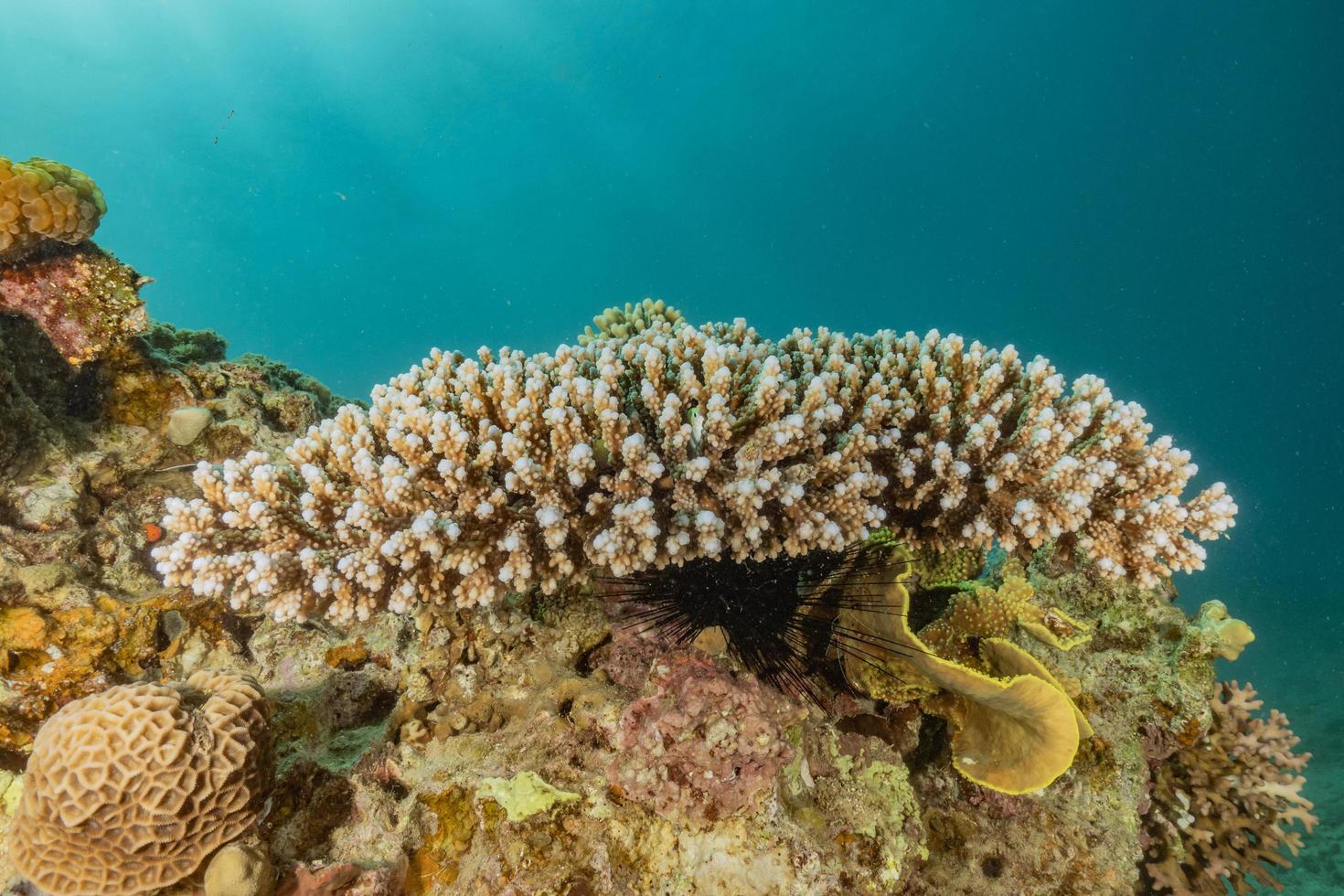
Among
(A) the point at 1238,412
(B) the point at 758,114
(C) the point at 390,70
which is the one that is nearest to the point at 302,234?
(C) the point at 390,70

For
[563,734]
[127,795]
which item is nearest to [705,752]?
[563,734]

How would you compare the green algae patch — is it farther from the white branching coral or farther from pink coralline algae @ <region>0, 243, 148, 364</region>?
pink coralline algae @ <region>0, 243, 148, 364</region>

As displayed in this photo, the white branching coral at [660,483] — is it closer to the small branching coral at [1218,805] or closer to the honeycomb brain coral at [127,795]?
the honeycomb brain coral at [127,795]

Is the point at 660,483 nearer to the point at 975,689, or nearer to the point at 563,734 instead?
the point at 563,734

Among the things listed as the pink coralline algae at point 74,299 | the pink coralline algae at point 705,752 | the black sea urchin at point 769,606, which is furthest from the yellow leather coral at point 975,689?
the pink coralline algae at point 74,299

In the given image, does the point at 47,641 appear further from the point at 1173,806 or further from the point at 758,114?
the point at 758,114

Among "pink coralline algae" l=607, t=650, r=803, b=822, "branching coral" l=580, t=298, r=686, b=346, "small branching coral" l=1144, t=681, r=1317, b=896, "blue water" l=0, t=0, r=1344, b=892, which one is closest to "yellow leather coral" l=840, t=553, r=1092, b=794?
"pink coralline algae" l=607, t=650, r=803, b=822
